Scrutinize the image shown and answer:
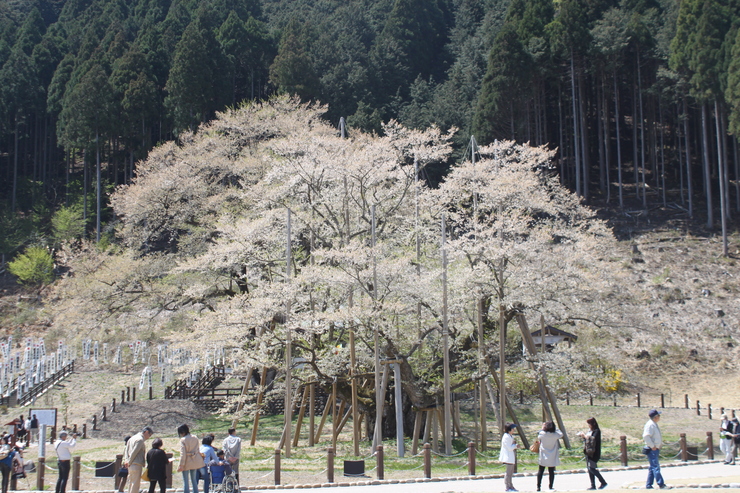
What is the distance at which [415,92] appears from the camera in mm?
57375


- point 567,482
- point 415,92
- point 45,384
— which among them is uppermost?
→ point 415,92

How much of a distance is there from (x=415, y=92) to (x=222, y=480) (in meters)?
49.3

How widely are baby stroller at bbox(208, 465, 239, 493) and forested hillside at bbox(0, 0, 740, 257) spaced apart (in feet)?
113

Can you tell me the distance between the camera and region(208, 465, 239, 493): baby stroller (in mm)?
11516

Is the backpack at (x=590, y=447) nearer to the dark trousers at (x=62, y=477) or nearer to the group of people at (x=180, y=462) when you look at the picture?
the group of people at (x=180, y=462)

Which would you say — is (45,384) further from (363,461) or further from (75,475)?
(363,461)

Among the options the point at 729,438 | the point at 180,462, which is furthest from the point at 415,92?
the point at 180,462

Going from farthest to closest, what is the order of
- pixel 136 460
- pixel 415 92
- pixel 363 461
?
1. pixel 415 92
2. pixel 363 461
3. pixel 136 460

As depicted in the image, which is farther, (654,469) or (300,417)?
(300,417)

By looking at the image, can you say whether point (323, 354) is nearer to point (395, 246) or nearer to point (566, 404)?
point (395, 246)

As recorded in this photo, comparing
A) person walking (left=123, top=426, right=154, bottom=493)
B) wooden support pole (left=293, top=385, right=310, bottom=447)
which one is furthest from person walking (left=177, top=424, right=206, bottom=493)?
wooden support pole (left=293, top=385, right=310, bottom=447)

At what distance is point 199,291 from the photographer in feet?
83.3

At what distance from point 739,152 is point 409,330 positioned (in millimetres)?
33664

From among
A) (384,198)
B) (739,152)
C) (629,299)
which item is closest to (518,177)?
(384,198)
